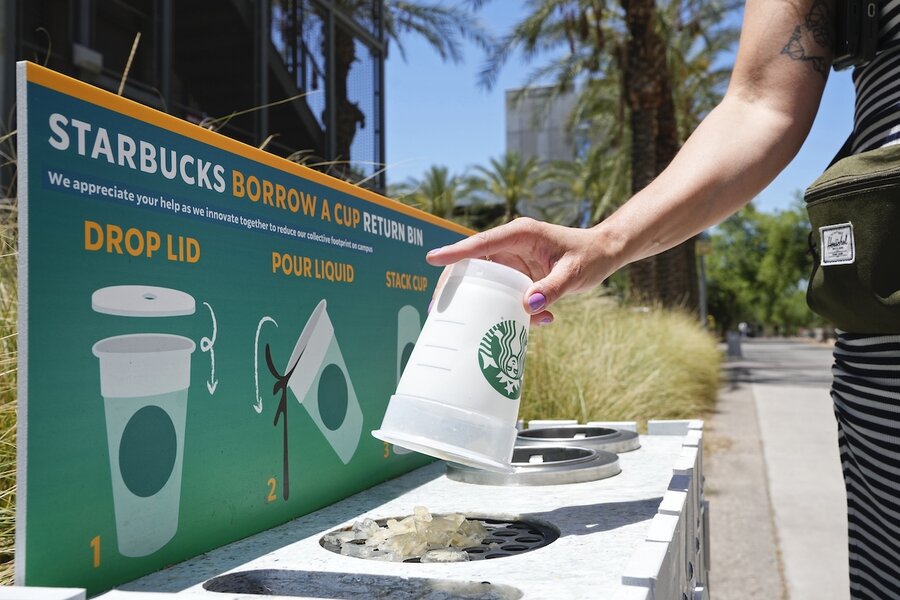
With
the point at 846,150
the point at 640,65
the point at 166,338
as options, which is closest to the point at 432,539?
the point at 166,338

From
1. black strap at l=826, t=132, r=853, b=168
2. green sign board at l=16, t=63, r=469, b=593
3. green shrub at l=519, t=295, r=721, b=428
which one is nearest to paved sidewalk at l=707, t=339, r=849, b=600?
green shrub at l=519, t=295, r=721, b=428

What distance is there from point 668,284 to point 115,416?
1406 centimetres

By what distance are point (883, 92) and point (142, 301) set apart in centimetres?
131

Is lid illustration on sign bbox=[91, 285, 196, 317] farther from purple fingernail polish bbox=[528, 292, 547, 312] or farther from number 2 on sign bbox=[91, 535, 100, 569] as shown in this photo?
purple fingernail polish bbox=[528, 292, 547, 312]

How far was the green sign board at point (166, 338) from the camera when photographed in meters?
1.02

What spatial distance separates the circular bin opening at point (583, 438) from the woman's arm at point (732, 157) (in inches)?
31.9

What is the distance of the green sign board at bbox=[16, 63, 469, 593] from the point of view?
102cm

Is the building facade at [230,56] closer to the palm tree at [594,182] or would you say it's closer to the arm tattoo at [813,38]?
the arm tattoo at [813,38]

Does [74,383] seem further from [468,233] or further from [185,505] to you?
[468,233]

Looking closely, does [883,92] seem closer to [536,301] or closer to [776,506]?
[536,301]

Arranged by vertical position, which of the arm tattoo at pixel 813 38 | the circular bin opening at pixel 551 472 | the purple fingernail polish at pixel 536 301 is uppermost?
the arm tattoo at pixel 813 38

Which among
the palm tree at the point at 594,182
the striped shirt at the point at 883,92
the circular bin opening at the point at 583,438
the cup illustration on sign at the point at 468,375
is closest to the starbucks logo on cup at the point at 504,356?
the cup illustration on sign at the point at 468,375

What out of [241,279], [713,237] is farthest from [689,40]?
[713,237]

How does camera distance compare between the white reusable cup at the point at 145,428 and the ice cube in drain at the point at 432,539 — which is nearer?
the white reusable cup at the point at 145,428
